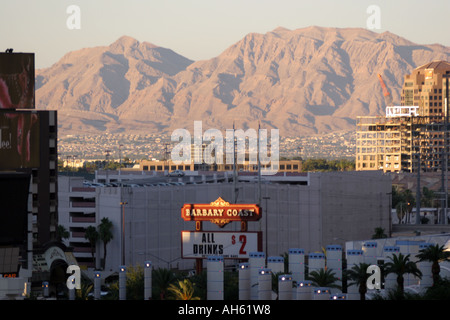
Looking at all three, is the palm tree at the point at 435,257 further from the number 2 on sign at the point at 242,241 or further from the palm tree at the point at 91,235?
the palm tree at the point at 91,235

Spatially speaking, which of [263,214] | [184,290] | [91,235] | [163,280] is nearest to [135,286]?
[163,280]

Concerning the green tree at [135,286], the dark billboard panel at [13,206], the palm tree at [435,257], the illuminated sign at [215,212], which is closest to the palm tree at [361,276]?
the palm tree at [435,257]

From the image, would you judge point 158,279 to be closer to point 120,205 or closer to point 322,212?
point 120,205

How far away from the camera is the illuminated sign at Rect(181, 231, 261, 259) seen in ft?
393

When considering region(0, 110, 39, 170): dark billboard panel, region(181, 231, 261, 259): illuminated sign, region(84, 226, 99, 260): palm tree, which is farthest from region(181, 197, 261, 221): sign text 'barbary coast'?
region(84, 226, 99, 260): palm tree

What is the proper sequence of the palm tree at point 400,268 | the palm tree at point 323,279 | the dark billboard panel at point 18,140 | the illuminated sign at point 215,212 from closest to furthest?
the palm tree at point 400,268
the palm tree at point 323,279
the dark billboard panel at point 18,140
the illuminated sign at point 215,212

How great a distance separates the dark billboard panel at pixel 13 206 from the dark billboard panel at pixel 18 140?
17.4 feet

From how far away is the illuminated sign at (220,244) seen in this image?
393 ft

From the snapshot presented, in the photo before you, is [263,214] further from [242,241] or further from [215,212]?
[242,241]

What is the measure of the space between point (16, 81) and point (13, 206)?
16.1 m

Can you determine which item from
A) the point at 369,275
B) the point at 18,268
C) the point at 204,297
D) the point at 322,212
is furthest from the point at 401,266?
the point at 322,212

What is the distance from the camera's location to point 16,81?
4865 inches

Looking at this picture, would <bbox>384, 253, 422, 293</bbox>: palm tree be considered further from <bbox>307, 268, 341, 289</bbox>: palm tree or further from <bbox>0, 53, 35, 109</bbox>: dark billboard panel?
<bbox>0, 53, 35, 109</bbox>: dark billboard panel
